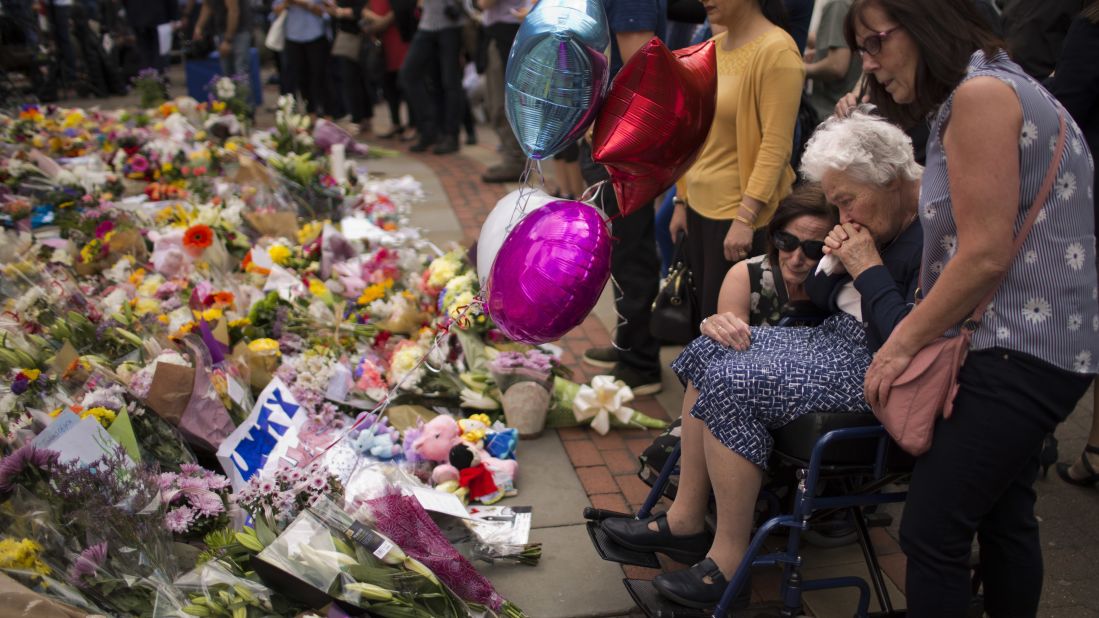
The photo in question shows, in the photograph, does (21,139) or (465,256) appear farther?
(21,139)

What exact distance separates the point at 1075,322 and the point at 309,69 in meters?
9.51

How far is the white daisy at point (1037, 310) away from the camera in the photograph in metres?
1.92

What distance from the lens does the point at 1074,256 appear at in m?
1.90

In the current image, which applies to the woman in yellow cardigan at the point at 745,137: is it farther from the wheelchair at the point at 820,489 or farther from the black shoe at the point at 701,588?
the black shoe at the point at 701,588

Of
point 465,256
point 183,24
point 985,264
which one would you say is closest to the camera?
point 985,264

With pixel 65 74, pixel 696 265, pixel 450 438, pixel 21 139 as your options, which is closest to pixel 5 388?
pixel 450 438

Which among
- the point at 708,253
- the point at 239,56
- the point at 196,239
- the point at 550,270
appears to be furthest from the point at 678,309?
the point at 239,56

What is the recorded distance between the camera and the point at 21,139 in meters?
7.07

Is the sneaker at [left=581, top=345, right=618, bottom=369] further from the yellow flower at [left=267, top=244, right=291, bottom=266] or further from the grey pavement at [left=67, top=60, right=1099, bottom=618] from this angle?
the yellow flower at [left=267, top=244, right=291, bottom=266]

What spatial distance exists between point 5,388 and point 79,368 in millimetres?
233

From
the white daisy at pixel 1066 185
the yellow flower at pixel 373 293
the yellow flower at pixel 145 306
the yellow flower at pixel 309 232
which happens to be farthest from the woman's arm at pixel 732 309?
the yellow flower at pixel 309 232

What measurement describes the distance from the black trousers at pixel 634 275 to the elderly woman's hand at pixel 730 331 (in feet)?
4.24

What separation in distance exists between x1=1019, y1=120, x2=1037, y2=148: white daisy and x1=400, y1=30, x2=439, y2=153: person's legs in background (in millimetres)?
7324

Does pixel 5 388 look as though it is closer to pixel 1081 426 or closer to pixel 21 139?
pixel 1081 426
